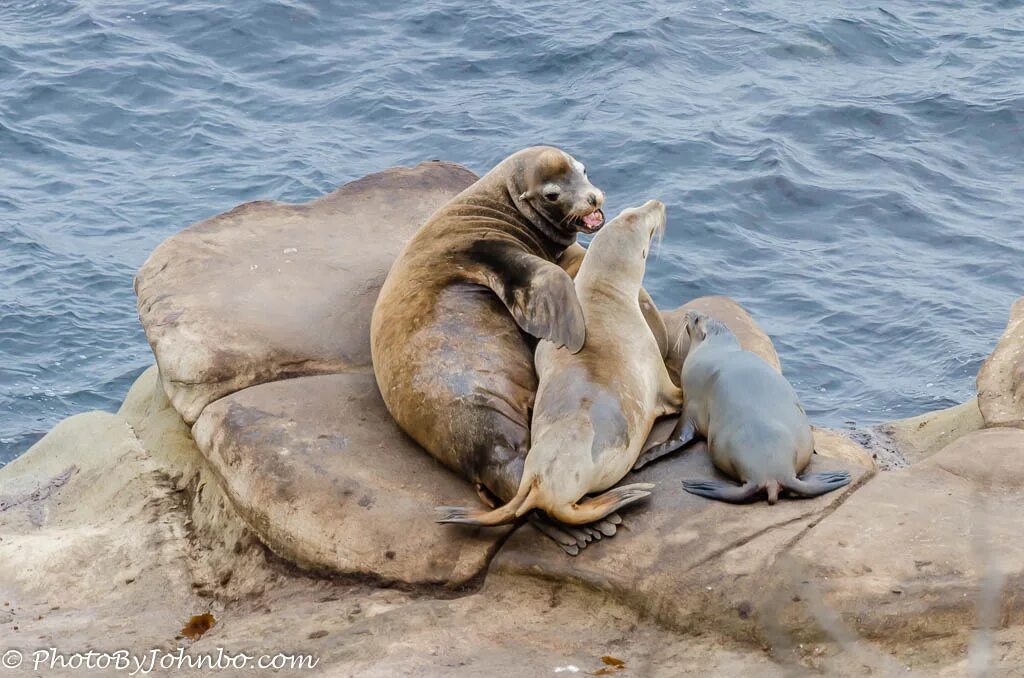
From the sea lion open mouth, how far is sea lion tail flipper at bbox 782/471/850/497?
193 centimetres

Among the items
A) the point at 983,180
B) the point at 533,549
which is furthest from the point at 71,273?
the point at 983,180

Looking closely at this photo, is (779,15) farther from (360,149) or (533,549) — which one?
(533,549)

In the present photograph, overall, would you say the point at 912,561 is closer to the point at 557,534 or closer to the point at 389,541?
the point at 557,534

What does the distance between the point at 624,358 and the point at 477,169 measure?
23.5 feet

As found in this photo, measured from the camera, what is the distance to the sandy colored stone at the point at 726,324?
693 centimetres

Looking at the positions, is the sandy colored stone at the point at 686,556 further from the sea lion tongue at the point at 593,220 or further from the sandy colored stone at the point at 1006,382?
the sea lion tongue at the point at 593,220

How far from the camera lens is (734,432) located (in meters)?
5.75

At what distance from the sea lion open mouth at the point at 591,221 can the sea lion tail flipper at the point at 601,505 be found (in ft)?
6.01

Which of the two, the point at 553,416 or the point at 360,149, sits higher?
the point at 553,416

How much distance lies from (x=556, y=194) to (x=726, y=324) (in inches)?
42.8

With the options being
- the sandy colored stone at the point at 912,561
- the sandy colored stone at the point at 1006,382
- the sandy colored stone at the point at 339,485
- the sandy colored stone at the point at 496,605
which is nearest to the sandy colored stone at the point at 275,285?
the sandy colored stone at the point at 339,485

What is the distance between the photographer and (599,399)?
5816mm

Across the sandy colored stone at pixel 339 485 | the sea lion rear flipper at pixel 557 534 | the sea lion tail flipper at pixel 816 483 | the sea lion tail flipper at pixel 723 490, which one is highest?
the sea lion tail flipper at pixel 816 483

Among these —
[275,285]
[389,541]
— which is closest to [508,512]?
[389,541]
